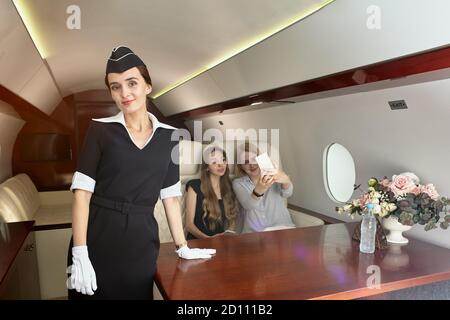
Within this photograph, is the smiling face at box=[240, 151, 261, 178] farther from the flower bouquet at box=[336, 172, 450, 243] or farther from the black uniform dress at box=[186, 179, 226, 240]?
the flower bouquet at box=[336, 172, 450, 243]

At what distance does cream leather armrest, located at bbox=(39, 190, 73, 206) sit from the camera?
3.92 meters

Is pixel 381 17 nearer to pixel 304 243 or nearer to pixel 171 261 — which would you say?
pixel 304 243

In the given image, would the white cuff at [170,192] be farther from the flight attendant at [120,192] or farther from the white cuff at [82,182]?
the white cuff at [82,182]

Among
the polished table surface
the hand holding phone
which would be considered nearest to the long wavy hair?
the hand holding phone

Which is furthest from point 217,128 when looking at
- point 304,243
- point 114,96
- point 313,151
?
point 114,96

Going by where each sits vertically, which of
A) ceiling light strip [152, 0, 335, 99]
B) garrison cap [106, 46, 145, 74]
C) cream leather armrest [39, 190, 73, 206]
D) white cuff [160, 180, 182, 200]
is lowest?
cream leather armrest [39, 190, 73, 206]

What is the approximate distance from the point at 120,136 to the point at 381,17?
1.03 m

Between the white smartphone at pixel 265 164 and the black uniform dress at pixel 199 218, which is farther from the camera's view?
the black uniform dress at pixel 199 218

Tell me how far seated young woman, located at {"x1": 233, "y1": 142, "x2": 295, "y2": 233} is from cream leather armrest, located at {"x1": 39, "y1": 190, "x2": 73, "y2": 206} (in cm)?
257

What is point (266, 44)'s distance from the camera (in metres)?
1.75

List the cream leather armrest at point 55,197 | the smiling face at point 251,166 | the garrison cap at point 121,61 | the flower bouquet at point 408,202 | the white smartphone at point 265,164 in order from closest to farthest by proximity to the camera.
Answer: the garrison cap at point 121,61
the flower bouquet at point 408,202
the white smartphone at point 265,164
the smiling face at point 251,166
the cream leather armrest at point 55,197

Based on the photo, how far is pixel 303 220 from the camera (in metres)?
2.45

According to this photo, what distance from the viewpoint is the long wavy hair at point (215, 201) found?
212 centimetres

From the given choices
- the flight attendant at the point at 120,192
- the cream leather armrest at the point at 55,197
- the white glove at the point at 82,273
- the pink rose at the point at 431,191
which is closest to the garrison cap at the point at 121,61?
the flight attendant at the point at 120,192
